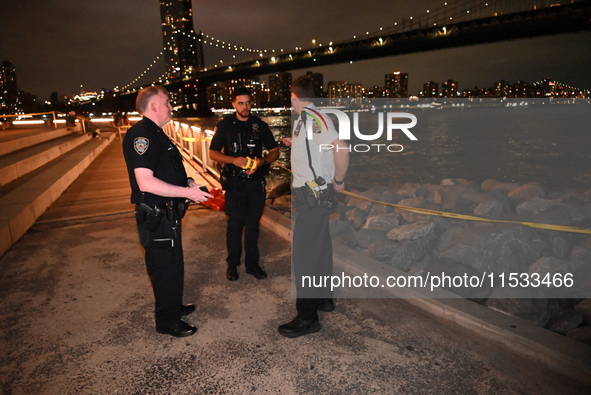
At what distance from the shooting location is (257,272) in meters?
4.05

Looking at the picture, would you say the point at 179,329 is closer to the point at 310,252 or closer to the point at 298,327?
the point at 298,327

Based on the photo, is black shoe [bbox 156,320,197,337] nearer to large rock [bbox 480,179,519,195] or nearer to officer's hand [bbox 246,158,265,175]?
officer's hand [bbox 246,158,265,175]

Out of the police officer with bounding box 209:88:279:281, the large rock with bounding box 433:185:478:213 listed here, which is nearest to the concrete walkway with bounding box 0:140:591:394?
the police officer with bounding box 209:88:279:281

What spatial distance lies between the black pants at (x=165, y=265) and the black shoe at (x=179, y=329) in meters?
0.04

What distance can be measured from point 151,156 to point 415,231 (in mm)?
3376

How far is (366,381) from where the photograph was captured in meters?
2.48

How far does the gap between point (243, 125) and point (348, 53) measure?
6911cm

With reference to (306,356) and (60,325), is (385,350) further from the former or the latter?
(60,325)

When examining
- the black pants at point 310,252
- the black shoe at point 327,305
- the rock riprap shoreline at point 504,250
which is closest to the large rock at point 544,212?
the rock riprap shoreline at point 504,250

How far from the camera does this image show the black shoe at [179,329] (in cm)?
299

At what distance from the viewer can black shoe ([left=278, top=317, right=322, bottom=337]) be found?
2.99 metres

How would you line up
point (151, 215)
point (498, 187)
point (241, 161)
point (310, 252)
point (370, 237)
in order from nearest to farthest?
1. point (151, 215)
2. point (310, 252)
3. point (241, 161)
4. point (370, 237)
5. point (498, 187)

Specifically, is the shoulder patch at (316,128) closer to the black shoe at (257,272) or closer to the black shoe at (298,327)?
the black shoe at (298,327)

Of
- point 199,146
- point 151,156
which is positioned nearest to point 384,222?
point 151,156
